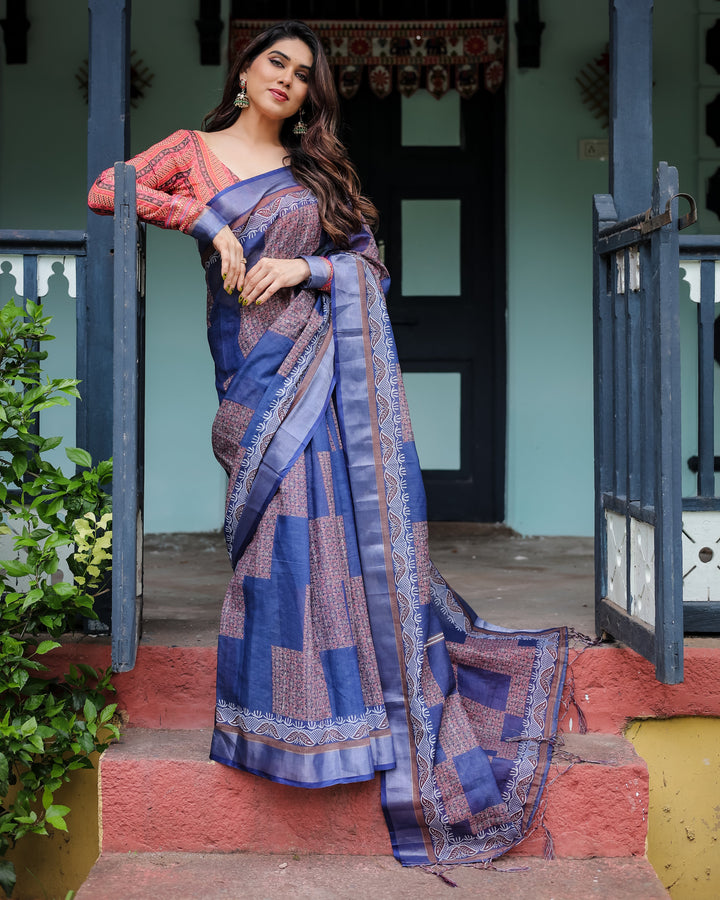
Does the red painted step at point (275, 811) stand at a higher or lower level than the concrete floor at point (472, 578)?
lower

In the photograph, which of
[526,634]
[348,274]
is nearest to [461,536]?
[526,634]

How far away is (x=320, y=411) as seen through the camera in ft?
8.42

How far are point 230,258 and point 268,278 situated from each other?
104 mm

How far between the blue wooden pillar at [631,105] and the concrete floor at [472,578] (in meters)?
1.29

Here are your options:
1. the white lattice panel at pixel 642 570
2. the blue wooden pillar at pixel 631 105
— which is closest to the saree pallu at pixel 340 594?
the white lattice panel at pixel 642 570

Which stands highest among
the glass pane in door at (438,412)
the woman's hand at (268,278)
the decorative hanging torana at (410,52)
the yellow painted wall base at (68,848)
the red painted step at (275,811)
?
the decorative hanging torana at (410,52)

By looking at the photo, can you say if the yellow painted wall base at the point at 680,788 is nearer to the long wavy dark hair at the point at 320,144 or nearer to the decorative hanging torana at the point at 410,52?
the long wavy dark hair at the point at 320,144

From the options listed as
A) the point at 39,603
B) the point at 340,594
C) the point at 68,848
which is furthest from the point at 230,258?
the point at 68,848

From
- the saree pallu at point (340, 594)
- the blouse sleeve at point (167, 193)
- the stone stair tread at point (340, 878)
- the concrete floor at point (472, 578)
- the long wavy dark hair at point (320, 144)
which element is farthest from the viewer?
the concrete floor at point (472, 578)

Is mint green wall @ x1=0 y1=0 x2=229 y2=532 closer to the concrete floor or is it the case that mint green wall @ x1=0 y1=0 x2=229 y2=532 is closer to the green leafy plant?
the concrete floor

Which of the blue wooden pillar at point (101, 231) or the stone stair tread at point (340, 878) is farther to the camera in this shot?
the blue wooden pillar at point (101, 231)

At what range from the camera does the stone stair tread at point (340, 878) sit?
2.30 m

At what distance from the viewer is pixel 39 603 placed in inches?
105

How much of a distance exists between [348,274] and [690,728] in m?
1.59
